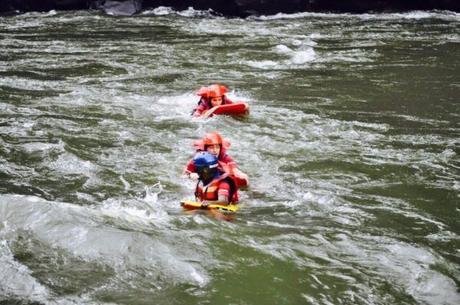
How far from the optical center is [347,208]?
5.95 meters

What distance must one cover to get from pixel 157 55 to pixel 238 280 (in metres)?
11.7

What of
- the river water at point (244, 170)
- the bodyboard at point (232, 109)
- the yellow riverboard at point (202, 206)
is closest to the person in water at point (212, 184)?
the yellow riverboard at point (202, 206)

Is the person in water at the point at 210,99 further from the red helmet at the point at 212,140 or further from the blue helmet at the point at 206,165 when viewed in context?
the blue helmet at the point at 206,165

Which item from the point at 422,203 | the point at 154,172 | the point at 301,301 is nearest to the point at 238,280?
the point at 301,301

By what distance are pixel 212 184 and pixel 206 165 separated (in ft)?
0.66

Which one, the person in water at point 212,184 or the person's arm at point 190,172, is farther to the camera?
the person's arm at point 190,172

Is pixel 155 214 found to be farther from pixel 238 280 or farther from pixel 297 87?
pixel 297 87

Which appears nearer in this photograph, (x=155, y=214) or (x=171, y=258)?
(x=171, y=258)

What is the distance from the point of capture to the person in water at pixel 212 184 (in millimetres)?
6047

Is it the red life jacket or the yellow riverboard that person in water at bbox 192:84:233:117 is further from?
the yellow riverboard

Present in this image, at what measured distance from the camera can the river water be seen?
4.25m

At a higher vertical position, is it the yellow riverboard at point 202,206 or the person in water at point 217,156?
the person in water at point 217,156

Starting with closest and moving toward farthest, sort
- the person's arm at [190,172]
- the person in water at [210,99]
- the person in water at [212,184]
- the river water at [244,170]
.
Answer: the river water at [244,170], the person in water at [212,184], the person's arm at [190,172], the person in water at [210,99]

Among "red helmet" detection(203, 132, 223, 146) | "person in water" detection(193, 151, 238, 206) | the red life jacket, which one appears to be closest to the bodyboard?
"red helmet" detection(203, 132, 223, 146)
